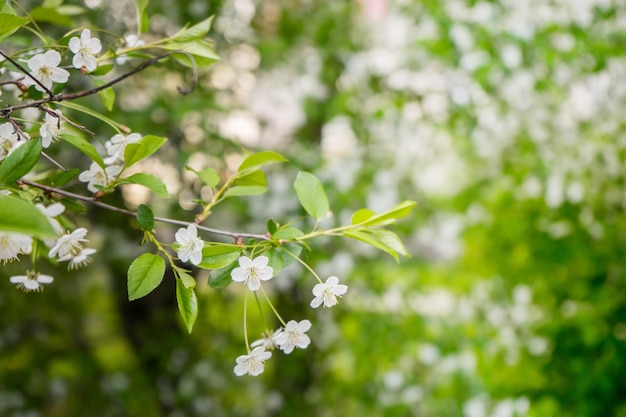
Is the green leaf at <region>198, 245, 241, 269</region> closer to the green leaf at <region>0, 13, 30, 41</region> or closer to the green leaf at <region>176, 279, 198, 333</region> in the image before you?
the green leaf at <region>176, 279, 198, 333</region>

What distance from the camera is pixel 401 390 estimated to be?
224 centimetres

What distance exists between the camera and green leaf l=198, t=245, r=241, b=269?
0.53m

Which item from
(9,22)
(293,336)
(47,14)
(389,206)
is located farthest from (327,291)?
(389,206)

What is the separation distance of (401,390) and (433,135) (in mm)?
1010

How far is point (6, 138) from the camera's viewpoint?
0.53 meters

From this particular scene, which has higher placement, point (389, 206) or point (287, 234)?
point (287, 234)

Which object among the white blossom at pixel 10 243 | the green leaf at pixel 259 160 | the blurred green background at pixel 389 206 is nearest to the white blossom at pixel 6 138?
the white blossom at pixel 10 243

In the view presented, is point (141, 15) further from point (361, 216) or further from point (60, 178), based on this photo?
point (361, 216)

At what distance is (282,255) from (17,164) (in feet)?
0.82

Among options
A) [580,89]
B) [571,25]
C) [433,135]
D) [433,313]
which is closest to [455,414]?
[433,313]

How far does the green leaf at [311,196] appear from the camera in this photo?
605 millimetres

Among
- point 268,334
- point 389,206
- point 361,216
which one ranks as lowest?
point 389,206

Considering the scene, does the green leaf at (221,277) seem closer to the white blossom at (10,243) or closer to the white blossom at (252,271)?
the white blossom at (252,271)

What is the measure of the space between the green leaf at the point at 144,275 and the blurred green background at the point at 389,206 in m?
1.11
